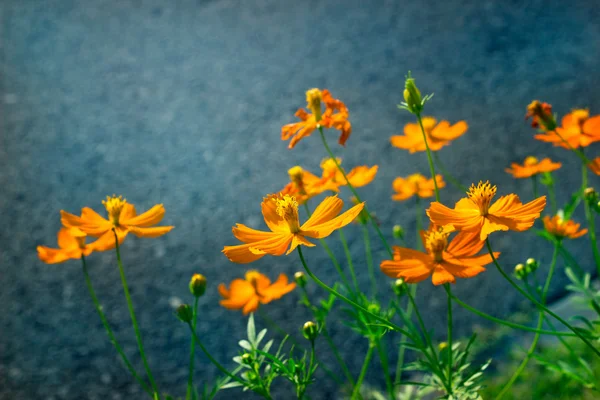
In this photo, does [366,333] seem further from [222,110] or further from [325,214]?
[222,110]

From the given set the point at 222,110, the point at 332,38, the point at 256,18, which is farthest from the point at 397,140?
the point at 256,18

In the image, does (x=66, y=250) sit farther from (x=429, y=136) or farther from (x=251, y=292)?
(x=429, y=136)

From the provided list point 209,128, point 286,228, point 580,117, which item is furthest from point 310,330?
point 209,128

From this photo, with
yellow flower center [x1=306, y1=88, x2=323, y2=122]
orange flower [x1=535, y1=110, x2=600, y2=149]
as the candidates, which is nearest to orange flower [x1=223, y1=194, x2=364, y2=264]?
yellow flower center [x1=306, y1=88, x2=323, y2=122]

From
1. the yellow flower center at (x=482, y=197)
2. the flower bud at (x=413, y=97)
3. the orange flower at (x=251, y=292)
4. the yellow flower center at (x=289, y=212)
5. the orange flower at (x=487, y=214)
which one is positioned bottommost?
the orange flower at (x=251, y=292)

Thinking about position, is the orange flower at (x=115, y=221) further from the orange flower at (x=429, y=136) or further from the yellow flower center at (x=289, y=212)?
the orange flower at (x=429, y=136)

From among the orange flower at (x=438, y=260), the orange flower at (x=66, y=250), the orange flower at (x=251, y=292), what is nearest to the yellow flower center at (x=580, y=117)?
the orange flower at (x=438, y=260)
